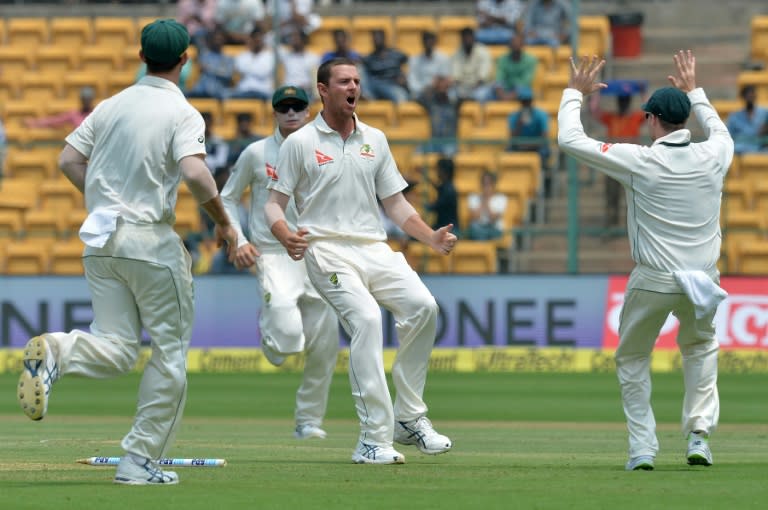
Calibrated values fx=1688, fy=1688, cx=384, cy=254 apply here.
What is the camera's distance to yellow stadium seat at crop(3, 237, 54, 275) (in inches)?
850

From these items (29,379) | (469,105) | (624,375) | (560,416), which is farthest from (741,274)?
(29,379)

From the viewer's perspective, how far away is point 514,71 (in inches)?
878

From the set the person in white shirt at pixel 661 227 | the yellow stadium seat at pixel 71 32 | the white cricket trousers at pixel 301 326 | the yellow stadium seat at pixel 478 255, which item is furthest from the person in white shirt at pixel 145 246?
the yellow stadium seat at pixel 71 32

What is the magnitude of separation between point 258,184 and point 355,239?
263cm

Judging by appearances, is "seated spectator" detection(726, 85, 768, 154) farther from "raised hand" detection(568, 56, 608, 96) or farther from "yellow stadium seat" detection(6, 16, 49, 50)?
"raised hand" detection(568, 56, 608, 96)

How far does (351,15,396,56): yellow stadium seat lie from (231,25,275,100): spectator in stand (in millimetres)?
1392

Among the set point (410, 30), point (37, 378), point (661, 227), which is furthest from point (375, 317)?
point (410, 30)

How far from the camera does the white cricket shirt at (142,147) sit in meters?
7.91

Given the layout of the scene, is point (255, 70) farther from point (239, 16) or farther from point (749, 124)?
point (749, 124)

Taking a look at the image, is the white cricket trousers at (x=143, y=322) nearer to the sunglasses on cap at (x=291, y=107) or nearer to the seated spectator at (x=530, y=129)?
the sunglasses on cap at (x=291, y=107)

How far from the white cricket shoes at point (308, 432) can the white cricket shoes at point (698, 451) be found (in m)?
3.14

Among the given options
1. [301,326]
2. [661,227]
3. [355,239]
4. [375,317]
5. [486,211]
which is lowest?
[486,211]

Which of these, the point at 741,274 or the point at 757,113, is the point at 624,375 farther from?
the point at 757,113

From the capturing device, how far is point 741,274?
1931 centimetres
